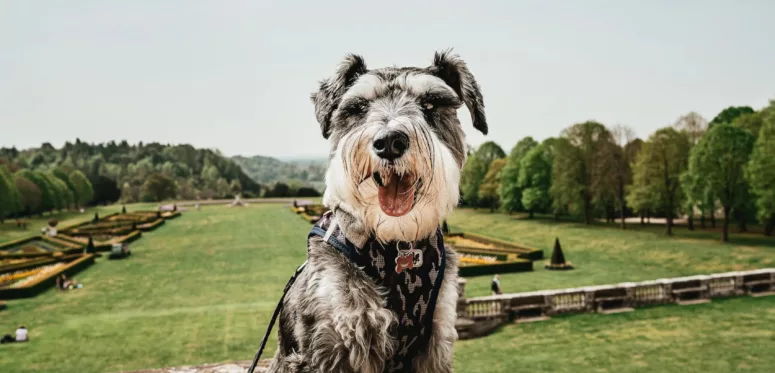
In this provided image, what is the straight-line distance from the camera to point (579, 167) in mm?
55562

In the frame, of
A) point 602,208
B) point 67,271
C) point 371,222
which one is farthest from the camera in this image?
point 602,208

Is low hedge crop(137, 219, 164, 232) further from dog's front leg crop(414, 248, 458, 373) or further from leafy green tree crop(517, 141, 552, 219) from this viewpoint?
dog's front leg crop(414, 248, 458, 373)

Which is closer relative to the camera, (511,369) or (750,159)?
(511,369)

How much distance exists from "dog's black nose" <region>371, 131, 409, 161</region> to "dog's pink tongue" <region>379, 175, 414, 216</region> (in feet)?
0.53

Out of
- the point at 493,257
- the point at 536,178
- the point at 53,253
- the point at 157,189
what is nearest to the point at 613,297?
the point at 493,257

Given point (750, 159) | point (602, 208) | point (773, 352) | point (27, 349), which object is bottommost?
point (27, 349)

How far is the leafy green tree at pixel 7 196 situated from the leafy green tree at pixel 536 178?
47.7m

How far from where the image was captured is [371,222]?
3354 mm

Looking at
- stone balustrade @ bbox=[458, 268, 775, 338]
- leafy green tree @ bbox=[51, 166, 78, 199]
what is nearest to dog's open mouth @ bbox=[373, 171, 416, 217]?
stone balustrade @ bbox=[458, 268, 775, 338]

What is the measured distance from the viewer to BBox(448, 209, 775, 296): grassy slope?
32250 mm

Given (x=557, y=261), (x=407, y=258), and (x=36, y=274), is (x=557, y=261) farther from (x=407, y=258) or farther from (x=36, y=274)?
(x=407, y=258)

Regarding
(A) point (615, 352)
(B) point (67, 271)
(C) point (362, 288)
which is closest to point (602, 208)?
(A) point (615, 352)

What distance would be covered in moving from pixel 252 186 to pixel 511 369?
139 meters

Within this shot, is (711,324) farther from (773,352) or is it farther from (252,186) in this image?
(252,186)
